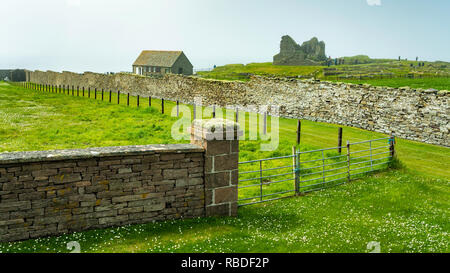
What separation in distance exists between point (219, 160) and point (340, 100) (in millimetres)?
18596

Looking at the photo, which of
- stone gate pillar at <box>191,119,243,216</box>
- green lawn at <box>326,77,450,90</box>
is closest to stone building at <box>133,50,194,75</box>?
green lawn at <box>326,77,450,90</box>

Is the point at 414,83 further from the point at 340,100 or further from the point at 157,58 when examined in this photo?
the point at 157,58

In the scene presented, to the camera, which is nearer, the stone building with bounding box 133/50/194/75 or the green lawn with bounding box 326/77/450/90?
the green lawn with bounding box 326/77/450/90

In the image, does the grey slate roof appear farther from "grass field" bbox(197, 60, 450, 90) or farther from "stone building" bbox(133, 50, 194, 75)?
"grass field" bbox(197, 60, 450, 90)

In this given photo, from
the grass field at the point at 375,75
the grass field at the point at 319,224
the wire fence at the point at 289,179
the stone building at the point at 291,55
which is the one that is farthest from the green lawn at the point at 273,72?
the wire fence at the point at 289,179

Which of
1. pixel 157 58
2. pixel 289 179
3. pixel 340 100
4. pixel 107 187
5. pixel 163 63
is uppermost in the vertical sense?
pixel 157 58

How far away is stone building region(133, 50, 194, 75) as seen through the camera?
71.2m

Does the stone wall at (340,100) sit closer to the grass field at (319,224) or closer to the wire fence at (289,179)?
the grass field at (319,224)

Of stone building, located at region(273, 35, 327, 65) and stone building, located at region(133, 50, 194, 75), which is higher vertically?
stone building, located at region(273, 35, 327, 65)

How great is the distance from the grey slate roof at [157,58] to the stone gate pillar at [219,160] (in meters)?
63.3

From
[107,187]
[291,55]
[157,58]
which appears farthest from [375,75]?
[107,187]

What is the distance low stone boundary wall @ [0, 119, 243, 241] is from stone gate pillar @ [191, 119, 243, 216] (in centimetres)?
2

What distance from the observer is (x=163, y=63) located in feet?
238
